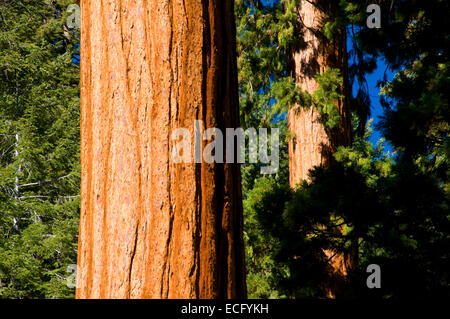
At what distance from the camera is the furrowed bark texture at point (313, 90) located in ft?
17.5

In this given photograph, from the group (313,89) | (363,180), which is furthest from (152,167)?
(313,89)

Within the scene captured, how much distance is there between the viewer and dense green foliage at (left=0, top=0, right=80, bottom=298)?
991 cm

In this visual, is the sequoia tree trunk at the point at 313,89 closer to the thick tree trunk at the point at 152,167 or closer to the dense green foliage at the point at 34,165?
the thick tree trunk at the point at 152,167

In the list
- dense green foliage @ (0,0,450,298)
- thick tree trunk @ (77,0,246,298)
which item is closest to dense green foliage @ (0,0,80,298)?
dense green foliage @ (0,0,450,298)

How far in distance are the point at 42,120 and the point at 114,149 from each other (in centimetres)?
1281

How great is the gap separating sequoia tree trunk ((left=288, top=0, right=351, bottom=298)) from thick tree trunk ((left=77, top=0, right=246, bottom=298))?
3774 mm

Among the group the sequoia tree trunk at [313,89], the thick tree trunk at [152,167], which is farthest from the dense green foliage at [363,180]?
the thick tree trunk at [152,167]

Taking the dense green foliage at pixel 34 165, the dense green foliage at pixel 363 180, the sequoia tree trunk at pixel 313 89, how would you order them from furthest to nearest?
the dense green foliage at pixel 34 165 → the sequoia tree trunk at pixel 313 89 → the dense green foliage at pixel 363 180

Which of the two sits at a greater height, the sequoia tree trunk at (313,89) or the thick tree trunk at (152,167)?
the sequoia tree trunk at (313,89)

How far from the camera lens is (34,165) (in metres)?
12.1

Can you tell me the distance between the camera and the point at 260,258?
5.93 m

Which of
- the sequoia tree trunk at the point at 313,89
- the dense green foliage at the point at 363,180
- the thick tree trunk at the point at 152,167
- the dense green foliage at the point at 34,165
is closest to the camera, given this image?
the thick tree trunk at the point at 152,167
